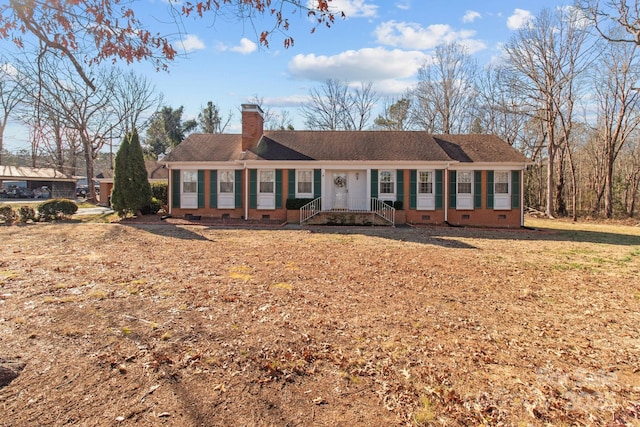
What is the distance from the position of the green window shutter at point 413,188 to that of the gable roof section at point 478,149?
2231mm

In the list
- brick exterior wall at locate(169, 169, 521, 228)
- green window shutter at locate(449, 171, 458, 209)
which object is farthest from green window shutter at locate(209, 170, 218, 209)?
green window shutter at locate(449, 171, 458, 209)

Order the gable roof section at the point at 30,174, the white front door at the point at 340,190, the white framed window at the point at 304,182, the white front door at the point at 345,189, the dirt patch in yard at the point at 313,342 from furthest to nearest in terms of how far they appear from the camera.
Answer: the gable roof section at the point at 30,174 → the white front door at the point at 340,190 → the white front door at the point at 345,189 → the white framed window at the point at 304,182 → the dirt patch in yard at the point at 313,342

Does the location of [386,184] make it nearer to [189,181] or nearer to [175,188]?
[189,181]

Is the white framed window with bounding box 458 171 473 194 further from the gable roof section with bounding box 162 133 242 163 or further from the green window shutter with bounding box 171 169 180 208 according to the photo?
the green window shutter with bounding box 171 169 180 208

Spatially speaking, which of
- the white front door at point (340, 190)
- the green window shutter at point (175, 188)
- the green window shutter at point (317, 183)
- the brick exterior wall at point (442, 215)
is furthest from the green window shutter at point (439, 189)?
the green window shutter at point (175, 188)

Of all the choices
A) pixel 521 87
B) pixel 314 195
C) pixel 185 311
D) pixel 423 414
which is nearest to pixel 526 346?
pixel 423 414

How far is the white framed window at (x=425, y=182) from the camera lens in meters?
17.7

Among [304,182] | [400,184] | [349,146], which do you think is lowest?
[400,184]

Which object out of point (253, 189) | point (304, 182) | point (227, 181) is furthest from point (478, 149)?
point (227, 181)

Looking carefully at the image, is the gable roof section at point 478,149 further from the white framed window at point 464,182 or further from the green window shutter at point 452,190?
the green window shutter at point 452,190

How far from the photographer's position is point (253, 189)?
1809 cm

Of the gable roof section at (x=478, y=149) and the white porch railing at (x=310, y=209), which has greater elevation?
the gable roof section at (x=478, y=149)

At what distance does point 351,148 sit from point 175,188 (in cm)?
916

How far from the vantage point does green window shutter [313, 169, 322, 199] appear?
17.9 meters
